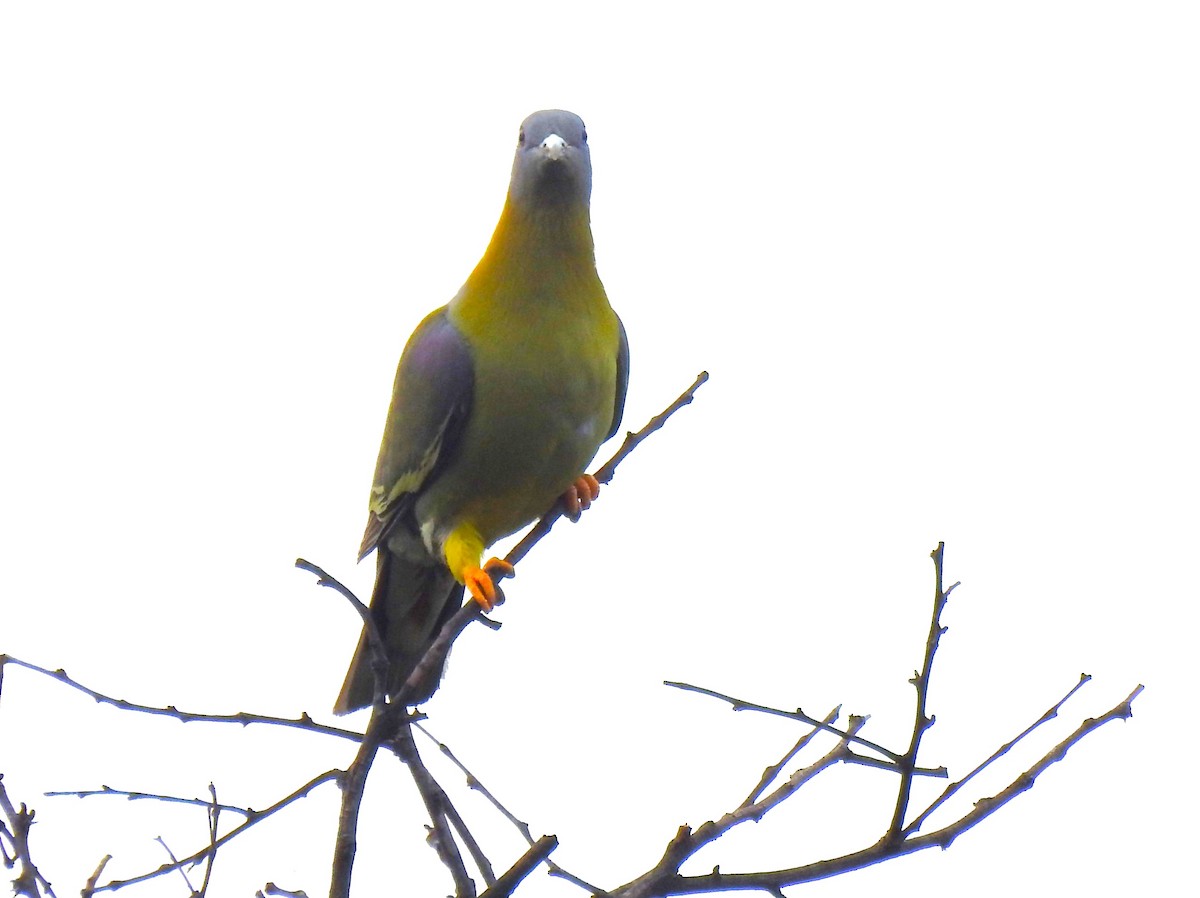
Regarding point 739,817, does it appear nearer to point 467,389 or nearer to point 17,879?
point 17,879

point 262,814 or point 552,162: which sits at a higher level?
point 552,162

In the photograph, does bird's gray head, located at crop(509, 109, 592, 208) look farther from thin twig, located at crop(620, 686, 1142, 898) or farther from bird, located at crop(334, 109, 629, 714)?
thin twig, located at crop(620, 686, 1142, 898)

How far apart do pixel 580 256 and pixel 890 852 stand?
2750mm

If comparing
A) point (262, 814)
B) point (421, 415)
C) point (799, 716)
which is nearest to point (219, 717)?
point (262, 814)

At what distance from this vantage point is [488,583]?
15.4 feet

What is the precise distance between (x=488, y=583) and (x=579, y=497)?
0.58 meters

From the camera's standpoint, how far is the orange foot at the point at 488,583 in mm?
4566

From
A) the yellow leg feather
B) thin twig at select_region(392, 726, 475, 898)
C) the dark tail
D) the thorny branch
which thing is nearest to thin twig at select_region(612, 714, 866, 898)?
the thorny branch

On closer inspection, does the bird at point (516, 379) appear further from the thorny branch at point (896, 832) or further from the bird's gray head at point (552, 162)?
the thorny branch at point (896, 832)

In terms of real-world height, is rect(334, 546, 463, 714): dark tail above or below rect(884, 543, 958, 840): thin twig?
above

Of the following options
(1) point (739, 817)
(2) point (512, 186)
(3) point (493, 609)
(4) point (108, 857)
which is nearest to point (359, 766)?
(4) point (108, 857)

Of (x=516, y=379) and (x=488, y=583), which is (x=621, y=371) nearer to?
(x=516, y=379)

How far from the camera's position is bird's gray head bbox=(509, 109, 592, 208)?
4613 millimetres

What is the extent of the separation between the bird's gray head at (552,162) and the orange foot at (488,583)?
1.21m
